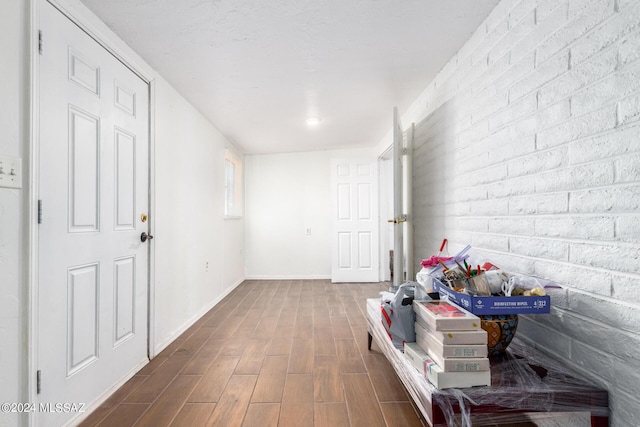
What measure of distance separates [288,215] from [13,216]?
4079mm

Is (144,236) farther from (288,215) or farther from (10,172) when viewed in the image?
(288,215)

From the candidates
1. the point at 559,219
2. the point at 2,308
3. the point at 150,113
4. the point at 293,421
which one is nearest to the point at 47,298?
the point at 2,308

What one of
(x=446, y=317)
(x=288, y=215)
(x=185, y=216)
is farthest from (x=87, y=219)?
(x=288, y=215)

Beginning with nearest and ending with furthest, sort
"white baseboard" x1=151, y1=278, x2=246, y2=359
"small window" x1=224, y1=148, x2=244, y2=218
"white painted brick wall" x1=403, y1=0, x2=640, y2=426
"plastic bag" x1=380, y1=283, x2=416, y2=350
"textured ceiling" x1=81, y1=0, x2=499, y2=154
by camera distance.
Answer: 1. "white painted brick wall" x1=403, y1=0, x2=640, y2=426
2. "plastic bag" x1=380, y1=283, x2=416, y2=350
3. "textured ceiling" x1=81, y1=0, x2=499, y2=154
4. "white baseboard" x1=151, y1=278, x2=246, y2=359
5. "small window" x1=224, y1=148, x2=244, y2=218

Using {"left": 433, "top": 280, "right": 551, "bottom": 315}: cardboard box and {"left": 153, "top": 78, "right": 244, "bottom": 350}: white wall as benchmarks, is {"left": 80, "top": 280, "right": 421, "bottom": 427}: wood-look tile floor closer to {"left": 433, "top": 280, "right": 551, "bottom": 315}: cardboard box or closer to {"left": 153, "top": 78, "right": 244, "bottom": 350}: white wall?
{"left": 153, "top": 78, "right": 244, "bottom": 350}: white wall

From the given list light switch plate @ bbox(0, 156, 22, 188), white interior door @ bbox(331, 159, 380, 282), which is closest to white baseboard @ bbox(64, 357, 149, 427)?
light switch plate @ bbox(0, 156, 22, 188)

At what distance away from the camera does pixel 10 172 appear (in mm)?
1230

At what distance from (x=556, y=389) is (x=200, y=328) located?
A: 2.72m

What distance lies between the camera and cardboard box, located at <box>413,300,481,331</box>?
42.3 inches

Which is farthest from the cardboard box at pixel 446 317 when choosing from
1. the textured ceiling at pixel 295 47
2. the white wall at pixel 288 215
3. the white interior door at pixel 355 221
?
the white wall at pixel 288 215

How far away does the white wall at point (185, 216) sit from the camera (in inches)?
96.0

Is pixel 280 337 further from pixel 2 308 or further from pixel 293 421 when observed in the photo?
pixel 2 308

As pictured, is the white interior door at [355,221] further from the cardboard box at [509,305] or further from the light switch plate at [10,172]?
the light switch plate at [10,172]

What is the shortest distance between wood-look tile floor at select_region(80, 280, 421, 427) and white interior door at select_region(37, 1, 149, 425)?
260 millimetres
